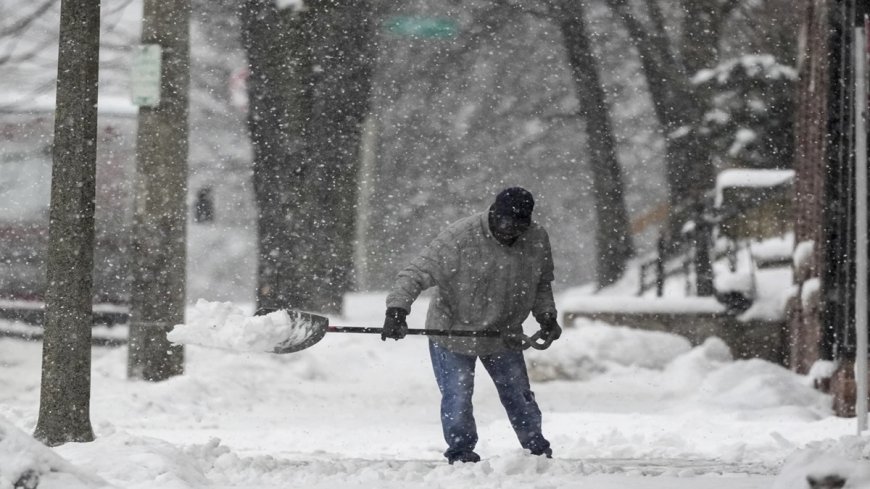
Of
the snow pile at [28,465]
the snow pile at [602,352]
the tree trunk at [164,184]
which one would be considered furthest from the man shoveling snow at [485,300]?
the snow pile at [602,352]

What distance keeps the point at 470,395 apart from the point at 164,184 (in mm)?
6150

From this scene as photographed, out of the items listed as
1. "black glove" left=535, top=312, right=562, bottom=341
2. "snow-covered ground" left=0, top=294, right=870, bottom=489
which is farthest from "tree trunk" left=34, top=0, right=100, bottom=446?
"black glove" left=535, top=312, right=562, bottom=341

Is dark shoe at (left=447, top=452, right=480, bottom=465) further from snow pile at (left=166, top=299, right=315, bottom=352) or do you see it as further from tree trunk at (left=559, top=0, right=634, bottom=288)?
tree trunk at (left=559, top=0, right=634, bottom=288)

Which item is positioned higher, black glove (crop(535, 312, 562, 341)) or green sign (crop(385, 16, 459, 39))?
green sign (crop(385, 16, 459, 39))

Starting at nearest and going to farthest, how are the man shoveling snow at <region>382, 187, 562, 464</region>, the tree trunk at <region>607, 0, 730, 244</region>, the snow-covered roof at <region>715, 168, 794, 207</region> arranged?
the man shoveling snow at <region>382, 187, 562, 464</region>
the snow-covered roof at <region>715, 168, 794, 207</region>
the tree trunk at <region>607, 0, 730, 244</region>

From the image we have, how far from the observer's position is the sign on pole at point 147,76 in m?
12.3

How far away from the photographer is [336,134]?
17.3 m

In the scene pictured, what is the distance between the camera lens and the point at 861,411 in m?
8.48

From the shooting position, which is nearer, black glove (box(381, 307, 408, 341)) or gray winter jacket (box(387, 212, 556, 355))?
black glove (box(381, 307, 408, 341))

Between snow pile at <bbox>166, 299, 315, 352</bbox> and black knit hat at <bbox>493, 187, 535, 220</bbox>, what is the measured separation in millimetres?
1306

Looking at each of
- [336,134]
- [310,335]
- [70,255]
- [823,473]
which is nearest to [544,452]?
[310,335]

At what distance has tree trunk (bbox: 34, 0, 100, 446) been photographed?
23.3 ft

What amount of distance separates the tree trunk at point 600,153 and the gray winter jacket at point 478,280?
42.9 feet

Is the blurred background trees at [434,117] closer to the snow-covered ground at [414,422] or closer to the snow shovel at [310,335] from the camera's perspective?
the snow-covered ground at [414,422]
